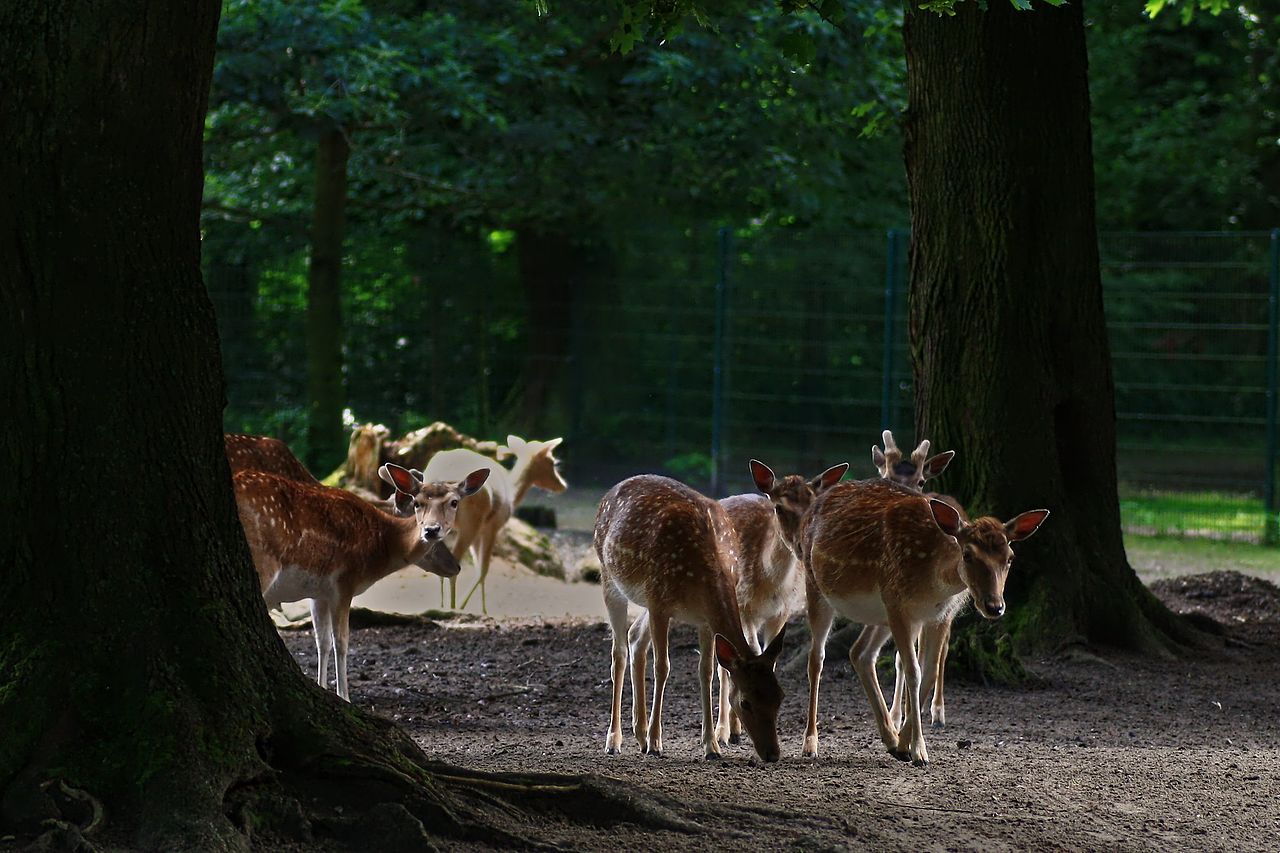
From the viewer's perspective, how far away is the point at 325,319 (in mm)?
16984

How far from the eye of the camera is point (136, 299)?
4219mm

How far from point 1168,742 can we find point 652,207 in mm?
12112

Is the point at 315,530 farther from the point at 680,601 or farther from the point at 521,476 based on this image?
the point at 521,476

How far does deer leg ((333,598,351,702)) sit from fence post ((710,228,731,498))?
8909mm

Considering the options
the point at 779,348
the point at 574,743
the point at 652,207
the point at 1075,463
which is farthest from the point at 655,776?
the point at 652,207

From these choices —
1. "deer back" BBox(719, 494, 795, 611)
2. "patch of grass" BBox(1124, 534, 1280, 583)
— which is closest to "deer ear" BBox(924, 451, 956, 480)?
"deer back" BBox(719, 494, 795, 611)

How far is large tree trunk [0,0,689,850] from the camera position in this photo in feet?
13.3

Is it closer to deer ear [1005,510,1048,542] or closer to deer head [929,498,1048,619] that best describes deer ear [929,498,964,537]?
deer head [929,498,1048,619]

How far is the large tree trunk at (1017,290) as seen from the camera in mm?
8398

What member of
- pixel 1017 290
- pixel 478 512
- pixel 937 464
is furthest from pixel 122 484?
pixel 478 512

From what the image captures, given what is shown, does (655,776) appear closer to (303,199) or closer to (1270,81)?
(303,199)

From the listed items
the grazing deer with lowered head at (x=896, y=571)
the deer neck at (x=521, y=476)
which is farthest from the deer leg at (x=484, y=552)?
the grazing deer with lowered head at (x=896, y=571)

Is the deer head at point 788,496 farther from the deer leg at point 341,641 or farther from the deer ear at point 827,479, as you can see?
the deer leg at point 341,641

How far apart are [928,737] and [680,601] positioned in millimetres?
1306
